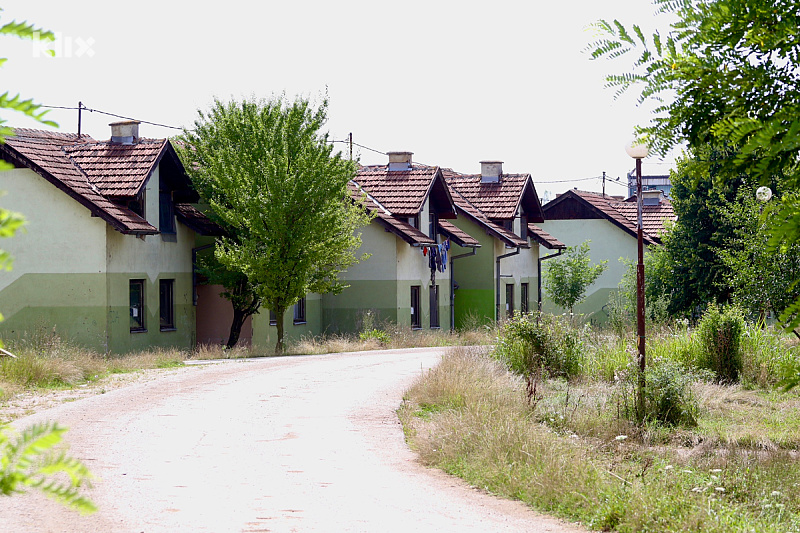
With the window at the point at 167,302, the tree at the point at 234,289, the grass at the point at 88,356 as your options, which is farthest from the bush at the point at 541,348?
the window at the point at 167,302

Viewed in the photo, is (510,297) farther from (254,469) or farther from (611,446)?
(254,469)

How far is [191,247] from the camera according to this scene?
3019 centimetres

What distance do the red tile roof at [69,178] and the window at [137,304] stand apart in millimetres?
1949

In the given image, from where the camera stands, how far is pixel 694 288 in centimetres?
3388

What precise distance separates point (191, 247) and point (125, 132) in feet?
13.4

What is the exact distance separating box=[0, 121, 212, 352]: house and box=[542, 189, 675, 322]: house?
25104 mm

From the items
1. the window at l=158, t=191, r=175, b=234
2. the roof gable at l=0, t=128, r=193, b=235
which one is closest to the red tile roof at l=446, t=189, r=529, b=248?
the roof gable at l=0, t=128, r=193, b=235

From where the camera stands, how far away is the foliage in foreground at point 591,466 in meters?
7.12

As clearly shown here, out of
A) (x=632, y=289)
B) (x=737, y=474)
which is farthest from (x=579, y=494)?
(x=632, y=289)

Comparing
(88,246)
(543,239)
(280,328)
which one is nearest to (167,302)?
(280,328)

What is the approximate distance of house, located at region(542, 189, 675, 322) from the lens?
47.5 m

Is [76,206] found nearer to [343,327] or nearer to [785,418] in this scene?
[343,327]

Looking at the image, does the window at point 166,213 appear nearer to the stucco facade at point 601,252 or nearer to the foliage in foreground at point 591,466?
the foliage in foreground at point 591,466

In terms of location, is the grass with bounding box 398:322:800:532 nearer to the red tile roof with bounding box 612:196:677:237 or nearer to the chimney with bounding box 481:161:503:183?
the chimney with bounding box 481:161:503:183
